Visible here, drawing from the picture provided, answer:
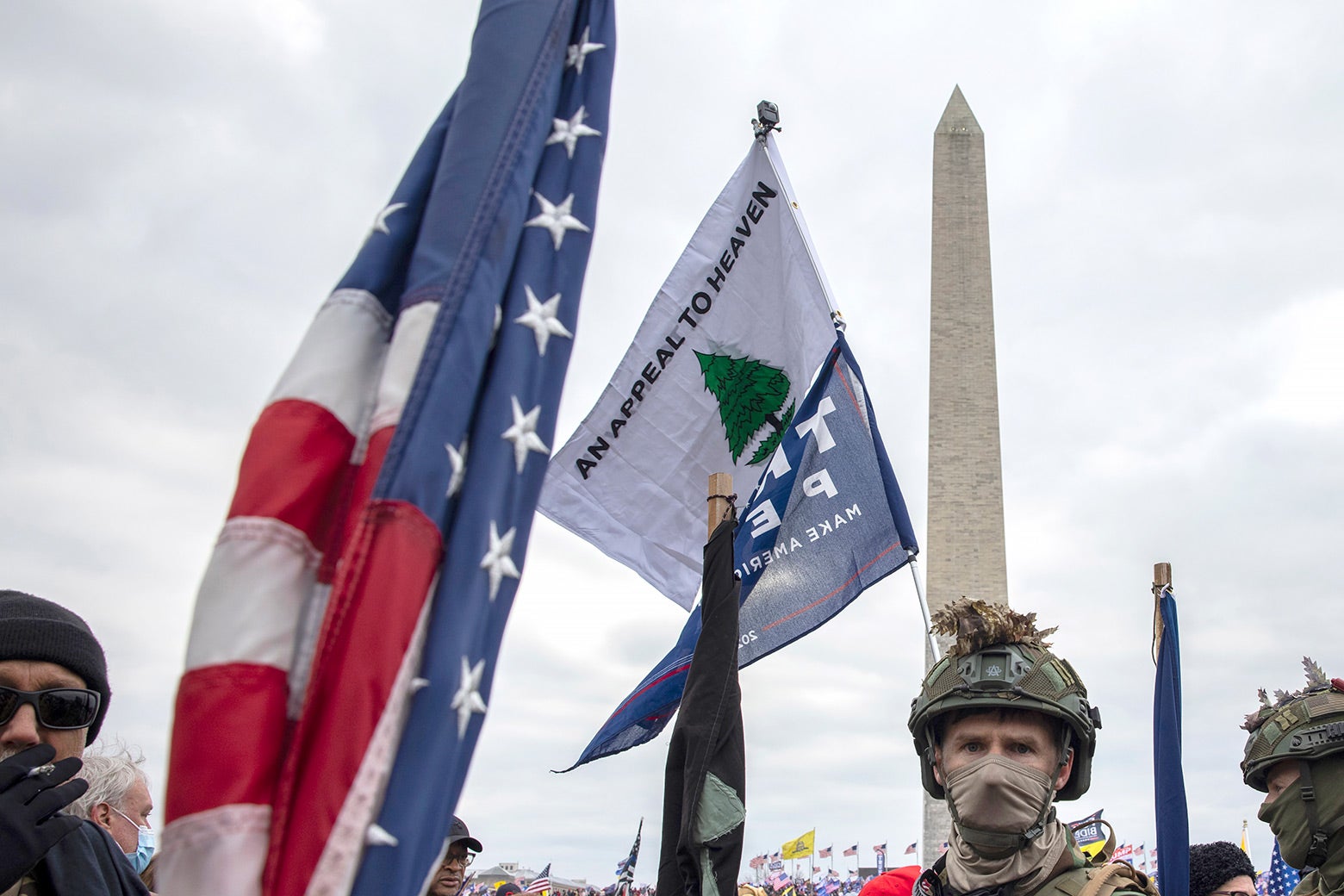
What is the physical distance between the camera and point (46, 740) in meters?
1.75

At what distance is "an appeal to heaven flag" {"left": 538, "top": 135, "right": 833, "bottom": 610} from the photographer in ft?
16.9

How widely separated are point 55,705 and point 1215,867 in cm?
481

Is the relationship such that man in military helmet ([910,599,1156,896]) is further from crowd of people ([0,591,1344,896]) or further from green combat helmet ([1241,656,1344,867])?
green combat helmet ([1241,656,1344,867])

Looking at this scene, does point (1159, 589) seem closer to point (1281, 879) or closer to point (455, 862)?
point (455, 862)

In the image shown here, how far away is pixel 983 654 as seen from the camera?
2783 mm

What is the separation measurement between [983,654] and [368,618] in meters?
1.90

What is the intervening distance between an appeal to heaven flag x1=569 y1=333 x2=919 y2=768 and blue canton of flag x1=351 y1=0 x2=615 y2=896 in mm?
2968

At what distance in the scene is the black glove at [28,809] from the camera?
1544 millimetres

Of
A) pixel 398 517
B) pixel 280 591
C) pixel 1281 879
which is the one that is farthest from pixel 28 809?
pixel 1281 879

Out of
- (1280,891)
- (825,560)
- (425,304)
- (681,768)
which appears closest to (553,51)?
(425,304)

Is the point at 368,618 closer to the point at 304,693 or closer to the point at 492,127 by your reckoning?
the point at 304,693

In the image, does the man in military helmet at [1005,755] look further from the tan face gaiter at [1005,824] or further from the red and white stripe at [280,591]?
the red and white stripe at [280,591]

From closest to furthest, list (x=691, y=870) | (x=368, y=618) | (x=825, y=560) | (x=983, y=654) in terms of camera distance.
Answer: (x=368, y=618)
(x=691, y=870)
(x=983, y=654)
(x=825, y=560)

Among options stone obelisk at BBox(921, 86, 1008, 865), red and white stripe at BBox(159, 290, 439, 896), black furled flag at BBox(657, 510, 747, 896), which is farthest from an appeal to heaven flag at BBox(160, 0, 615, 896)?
stone obelisk at BBox(921, 86, 1008, 865)
